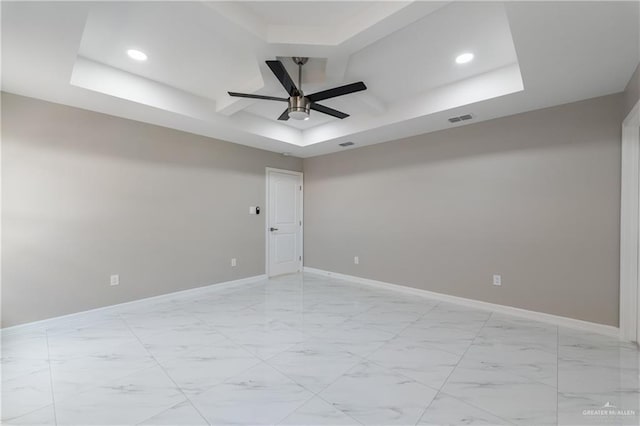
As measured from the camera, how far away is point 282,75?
222cm

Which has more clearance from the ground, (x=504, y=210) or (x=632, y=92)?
(x=632, y=92)

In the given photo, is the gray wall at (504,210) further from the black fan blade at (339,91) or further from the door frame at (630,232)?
the black fan blade at (339,91)

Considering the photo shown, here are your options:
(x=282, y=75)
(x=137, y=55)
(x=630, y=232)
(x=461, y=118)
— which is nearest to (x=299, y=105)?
(x=282, y=75)

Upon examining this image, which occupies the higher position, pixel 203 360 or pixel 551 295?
pixel 551 295

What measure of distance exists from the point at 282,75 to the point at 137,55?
150 centimetres

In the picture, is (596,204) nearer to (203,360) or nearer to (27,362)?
→ (203,360)

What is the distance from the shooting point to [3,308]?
267 centimetres

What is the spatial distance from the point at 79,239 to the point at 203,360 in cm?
221

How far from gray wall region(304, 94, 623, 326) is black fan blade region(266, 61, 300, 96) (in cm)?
246

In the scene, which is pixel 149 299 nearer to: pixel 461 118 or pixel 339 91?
pixel 339 91

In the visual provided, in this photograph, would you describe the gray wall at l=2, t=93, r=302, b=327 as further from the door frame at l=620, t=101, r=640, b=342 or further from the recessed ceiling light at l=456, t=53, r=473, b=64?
the door frame at l=620, t=101, r=640, b=342

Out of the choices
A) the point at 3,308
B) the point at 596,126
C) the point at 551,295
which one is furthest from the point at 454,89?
the point at 3,308

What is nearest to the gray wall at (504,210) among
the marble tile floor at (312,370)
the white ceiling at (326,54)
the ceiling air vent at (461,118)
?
the ceiling air vent at (461,118)

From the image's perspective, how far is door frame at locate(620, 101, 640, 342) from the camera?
8.32 ft
